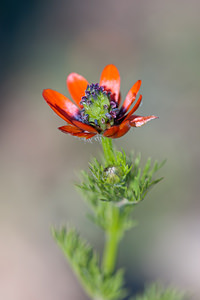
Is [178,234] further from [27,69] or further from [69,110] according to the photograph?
[27,69]

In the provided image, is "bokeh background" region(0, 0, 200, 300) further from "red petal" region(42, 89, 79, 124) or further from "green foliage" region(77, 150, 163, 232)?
"red petal" region(42, 89, 79, 124)

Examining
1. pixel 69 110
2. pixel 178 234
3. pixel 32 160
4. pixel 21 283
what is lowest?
pixel 178 234

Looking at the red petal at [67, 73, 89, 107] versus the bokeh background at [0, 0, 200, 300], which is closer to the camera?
the red petal at [67, 73, 89, 107]

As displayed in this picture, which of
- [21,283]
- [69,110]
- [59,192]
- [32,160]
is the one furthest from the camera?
[32,160]

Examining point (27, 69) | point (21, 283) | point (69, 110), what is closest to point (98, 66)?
point (27, 69)

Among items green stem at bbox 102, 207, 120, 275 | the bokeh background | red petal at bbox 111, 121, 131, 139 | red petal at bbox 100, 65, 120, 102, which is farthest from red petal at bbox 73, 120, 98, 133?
the bokeh background

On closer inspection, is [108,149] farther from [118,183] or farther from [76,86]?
[76,86]

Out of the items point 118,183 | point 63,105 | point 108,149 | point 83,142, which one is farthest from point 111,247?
point 83,142
